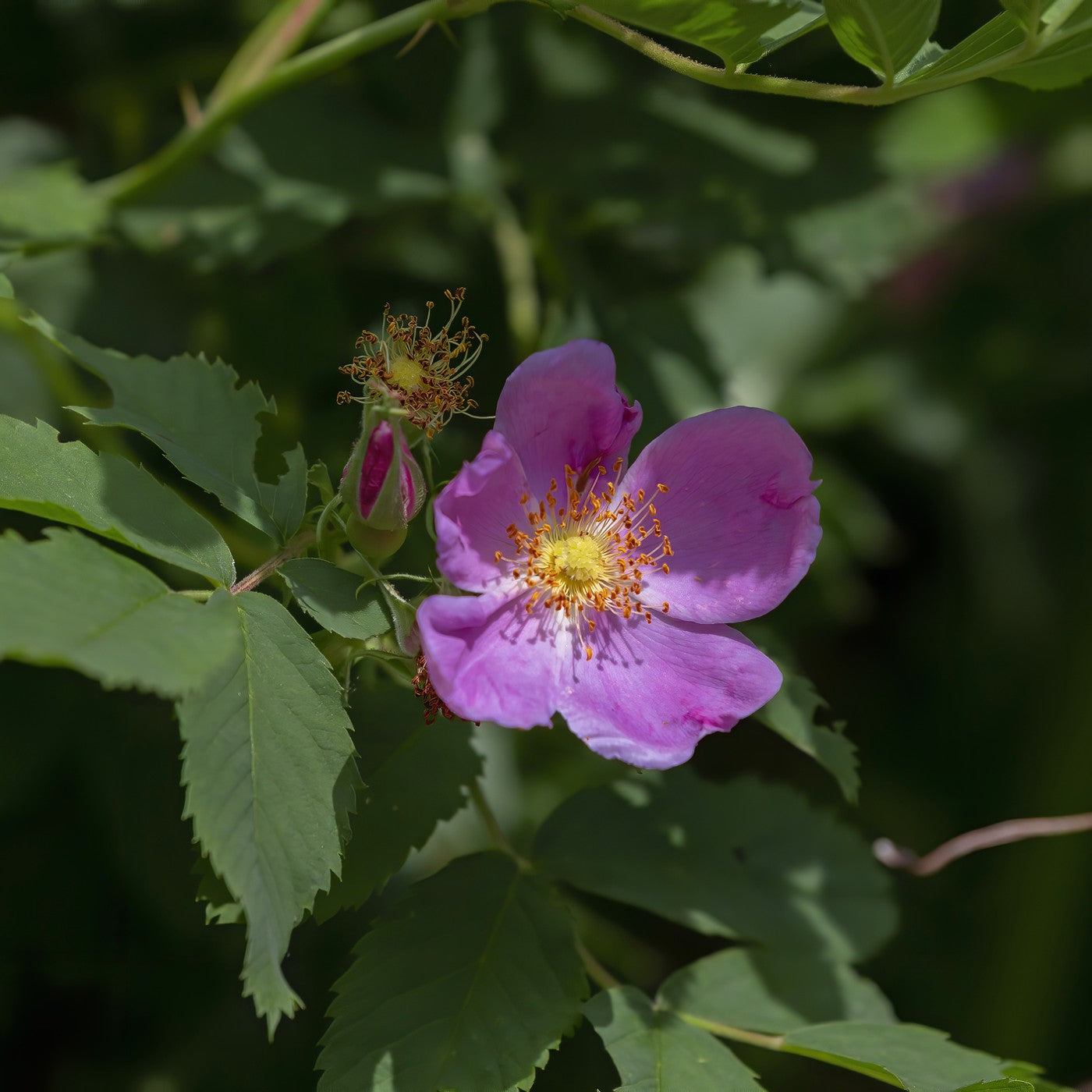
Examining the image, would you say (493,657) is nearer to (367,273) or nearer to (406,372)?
(406,372)

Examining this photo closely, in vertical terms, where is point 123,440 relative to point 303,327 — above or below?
below

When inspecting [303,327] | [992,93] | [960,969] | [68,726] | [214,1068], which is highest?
[992,93]

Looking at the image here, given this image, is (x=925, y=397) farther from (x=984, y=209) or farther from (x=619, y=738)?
(x=619, y=738)

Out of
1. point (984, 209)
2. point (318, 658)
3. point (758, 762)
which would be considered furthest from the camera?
point (984, 209)

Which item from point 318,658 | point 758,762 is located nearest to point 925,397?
point 758,762

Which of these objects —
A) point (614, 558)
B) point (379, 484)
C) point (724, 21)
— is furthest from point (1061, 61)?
point (379, 484)

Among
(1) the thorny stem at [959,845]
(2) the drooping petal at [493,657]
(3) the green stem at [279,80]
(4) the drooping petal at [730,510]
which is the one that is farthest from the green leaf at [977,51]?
(1) the thorny stem at [959,845]

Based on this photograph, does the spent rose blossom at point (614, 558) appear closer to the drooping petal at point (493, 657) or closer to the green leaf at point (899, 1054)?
the drooping petal at point (493, 657)

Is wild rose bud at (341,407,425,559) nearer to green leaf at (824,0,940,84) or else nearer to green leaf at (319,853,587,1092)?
green leaf at (319,853,587,1092)
